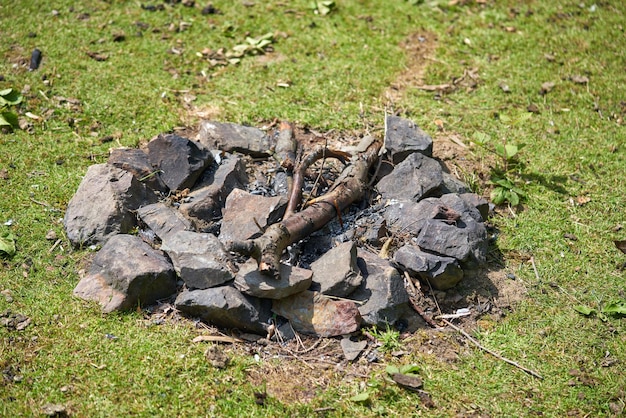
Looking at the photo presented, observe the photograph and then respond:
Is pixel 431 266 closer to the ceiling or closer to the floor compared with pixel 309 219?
closer to the floor

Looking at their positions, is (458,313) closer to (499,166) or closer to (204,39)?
(499,166)

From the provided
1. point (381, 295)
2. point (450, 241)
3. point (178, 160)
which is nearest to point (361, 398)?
point (381, 295)

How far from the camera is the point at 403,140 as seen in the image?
216 inches

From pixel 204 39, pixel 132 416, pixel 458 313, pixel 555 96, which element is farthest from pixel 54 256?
pixel 555 96

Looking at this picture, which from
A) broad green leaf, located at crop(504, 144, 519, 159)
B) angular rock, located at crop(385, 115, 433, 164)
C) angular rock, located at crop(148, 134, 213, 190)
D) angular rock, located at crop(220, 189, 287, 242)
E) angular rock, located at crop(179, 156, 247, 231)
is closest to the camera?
angular rock, located at crop(220, 189, 287, 242)

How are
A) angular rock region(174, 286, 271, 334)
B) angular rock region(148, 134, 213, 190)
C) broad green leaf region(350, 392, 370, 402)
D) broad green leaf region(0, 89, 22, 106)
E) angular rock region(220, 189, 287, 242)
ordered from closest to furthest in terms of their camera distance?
1. broad green leaf region(350, 392, 370, 402)
2. angular rock region(174, 286, 271, 334)
3. angular rock region(220, 189, 287, 242)
4. angular rock region(148, 134, 213, 190)
5. broad green leaf region(0, 89, 22, 106)

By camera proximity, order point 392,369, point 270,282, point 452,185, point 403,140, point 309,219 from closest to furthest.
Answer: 1. point 392,369
2. point 270,282
3. point 309,219
4. point 452,185
5. point 403,140

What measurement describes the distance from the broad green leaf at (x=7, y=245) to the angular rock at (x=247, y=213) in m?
1.56

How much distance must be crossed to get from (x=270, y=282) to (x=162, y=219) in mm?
1072

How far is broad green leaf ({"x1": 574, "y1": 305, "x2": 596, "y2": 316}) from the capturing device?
4656 mm

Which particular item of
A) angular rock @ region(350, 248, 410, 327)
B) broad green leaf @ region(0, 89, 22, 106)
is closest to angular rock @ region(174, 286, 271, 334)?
angular rock @ region(350, 248, 410, 327)

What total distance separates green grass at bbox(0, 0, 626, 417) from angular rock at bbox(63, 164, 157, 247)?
0.16 m

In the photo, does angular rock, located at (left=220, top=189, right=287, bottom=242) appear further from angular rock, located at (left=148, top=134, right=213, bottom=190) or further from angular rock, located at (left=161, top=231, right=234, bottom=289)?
angular rock, located at (left=148, top=134, right=213, bottom=190)

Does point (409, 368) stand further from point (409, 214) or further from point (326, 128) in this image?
point (326, 128)
